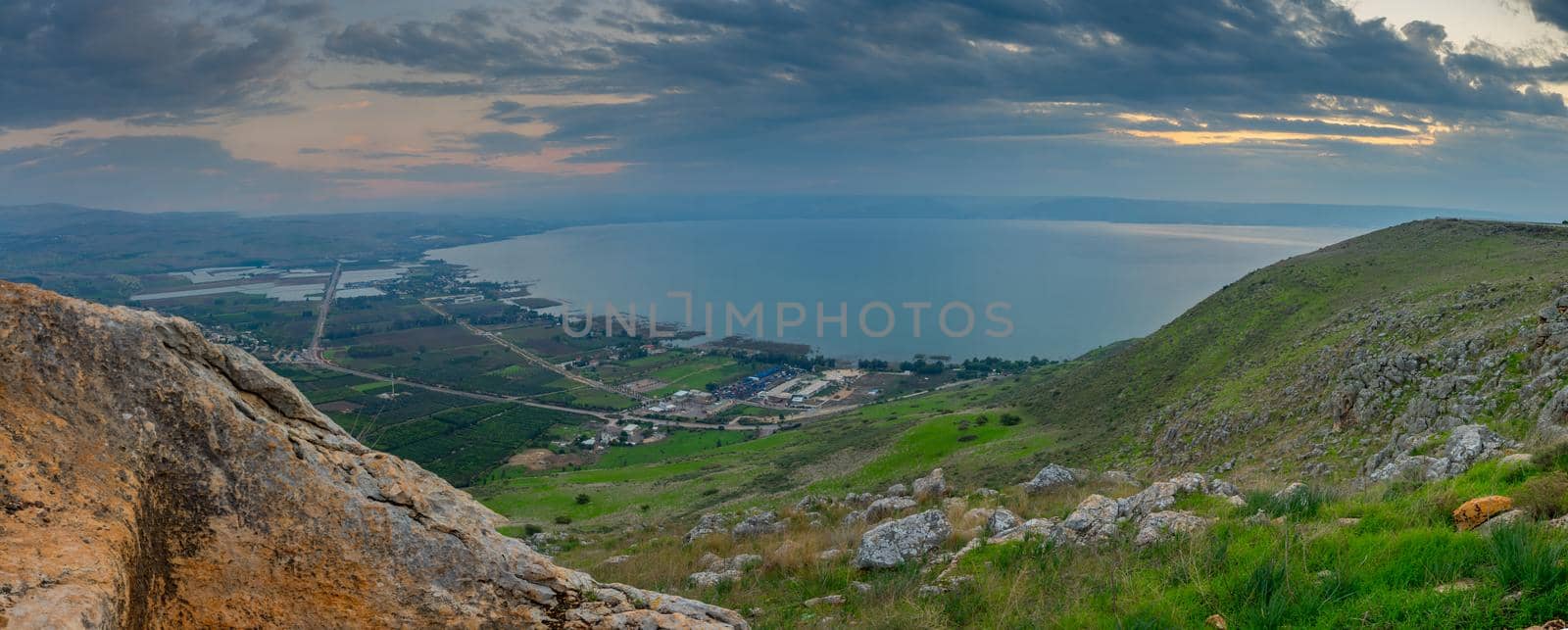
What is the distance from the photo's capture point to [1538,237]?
116ft

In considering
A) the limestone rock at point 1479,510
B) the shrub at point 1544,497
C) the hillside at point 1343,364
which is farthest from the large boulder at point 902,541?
the hillside at point 1343,364

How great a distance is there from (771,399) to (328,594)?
80.8 meters

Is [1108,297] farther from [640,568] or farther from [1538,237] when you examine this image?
[640,568]

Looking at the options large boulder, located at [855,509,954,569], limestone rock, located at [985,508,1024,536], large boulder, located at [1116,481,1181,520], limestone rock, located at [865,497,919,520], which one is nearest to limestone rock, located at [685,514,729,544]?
limestone rock, located at [865,497,919,520]

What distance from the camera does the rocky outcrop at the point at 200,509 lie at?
4.06m

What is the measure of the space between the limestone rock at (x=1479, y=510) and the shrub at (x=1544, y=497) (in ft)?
0.29

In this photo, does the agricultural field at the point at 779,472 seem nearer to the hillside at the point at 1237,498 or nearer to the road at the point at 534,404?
the hillside at the point at 1237,498

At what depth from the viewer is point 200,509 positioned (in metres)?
4.67

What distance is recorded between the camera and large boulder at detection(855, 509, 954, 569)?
32.0 feet

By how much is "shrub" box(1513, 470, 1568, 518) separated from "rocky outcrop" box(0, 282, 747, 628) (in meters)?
7.34

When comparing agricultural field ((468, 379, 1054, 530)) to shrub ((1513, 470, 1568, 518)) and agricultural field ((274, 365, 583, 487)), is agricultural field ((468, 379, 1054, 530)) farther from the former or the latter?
shrub ((1513, 470, 1568, 518))

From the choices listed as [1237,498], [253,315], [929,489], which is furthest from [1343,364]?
[253,315]

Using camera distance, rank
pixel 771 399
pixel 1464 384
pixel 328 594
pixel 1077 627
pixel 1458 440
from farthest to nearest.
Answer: pixel 771 399 < pixel 1464 384 < pixel 1458 440 < pixel 1077 627 < pixel 328 594

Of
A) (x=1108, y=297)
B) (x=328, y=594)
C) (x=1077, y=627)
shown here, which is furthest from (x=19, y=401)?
(x=1108, y=297)
